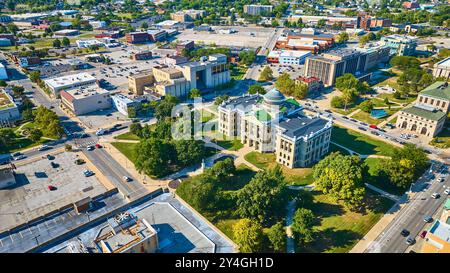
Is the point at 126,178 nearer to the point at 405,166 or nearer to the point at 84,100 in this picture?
the point at 84,100

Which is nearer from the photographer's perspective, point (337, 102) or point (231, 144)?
point (231, 144)

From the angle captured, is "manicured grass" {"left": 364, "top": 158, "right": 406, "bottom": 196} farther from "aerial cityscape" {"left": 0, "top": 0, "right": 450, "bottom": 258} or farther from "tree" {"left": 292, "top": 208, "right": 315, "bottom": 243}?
"tree" {"left": 292, "top": 208, "right": 315, "bottom": 243}

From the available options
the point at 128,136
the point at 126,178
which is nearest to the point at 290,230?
the point at 126,178

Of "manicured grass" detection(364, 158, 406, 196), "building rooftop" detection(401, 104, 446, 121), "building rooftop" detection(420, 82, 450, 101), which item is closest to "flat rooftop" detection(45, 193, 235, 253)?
"manicured grass" detection(364, 158, 406, 196)

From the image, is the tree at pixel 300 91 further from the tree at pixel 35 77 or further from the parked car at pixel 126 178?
the tree at pixel 35 77

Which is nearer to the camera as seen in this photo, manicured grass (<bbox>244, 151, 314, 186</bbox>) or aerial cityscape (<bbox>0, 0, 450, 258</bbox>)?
aerial cityscape (<bbox>0, 0, 450, 258</bbox>)

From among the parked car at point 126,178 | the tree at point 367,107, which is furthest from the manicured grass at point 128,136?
the tree at point 367,107
